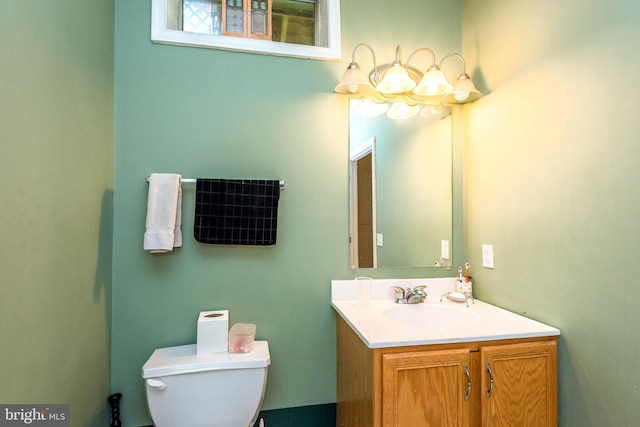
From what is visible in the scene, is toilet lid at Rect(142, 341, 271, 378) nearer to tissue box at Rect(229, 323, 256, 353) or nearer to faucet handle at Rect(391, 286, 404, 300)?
tissue box at Rect(229, 323, 256, 353)

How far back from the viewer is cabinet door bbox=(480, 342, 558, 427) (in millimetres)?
1128

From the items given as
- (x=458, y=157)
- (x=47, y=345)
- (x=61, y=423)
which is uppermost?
(x=458, y=157)

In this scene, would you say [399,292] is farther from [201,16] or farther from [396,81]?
[201,16]

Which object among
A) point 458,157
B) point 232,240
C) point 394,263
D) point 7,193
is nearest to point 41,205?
point 7,193

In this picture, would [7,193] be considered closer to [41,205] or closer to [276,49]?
[41,205]

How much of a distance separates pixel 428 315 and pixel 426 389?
0.49m

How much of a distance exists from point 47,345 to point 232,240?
0.71 meters

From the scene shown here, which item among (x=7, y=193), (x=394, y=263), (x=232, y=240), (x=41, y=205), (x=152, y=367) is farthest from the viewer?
(x=394, y=263)

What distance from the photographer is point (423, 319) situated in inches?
60.6

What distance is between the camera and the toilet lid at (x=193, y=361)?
49.0 inches

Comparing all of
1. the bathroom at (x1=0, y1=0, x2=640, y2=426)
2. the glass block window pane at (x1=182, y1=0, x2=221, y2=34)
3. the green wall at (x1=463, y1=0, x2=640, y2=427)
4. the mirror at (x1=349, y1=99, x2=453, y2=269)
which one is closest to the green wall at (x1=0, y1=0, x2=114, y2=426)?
the bathroom at (x1=0, y1=0, x2=640, y2=426)

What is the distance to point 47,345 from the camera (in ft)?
3.06

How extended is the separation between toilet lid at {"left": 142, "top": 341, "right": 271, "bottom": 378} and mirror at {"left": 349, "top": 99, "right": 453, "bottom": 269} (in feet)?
2.12

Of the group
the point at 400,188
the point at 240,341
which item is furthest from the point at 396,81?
the point at 240,341
